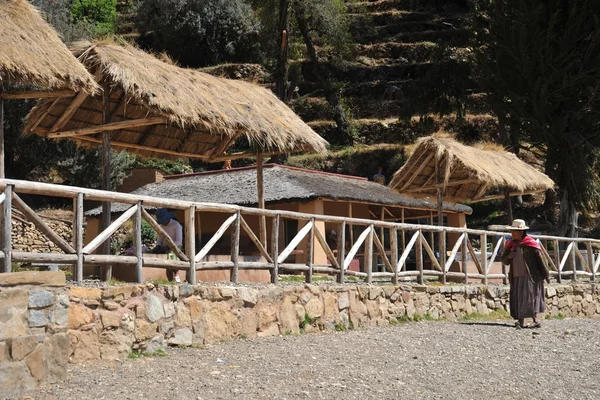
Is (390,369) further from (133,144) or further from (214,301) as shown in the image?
(133,144)

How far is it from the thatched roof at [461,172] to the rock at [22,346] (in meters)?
11.3

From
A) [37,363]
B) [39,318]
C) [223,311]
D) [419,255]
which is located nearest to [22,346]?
[37,363]

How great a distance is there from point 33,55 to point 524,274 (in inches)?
292

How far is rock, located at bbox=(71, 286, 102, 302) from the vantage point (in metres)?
6.66

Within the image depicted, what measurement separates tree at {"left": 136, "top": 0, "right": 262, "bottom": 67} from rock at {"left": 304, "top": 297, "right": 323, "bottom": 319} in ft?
123

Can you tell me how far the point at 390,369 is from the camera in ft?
25.6

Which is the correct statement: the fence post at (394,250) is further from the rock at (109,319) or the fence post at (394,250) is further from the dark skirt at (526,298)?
the rock at (109,319)

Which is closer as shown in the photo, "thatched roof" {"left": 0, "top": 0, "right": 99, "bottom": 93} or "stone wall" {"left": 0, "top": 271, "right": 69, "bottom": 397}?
"stone wall" {"left": 0, "top": 271, "right": 69, "bottom": 397}

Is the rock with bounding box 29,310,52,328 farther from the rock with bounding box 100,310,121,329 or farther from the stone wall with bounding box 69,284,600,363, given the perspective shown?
the rock with bounding box 100,310,121,329

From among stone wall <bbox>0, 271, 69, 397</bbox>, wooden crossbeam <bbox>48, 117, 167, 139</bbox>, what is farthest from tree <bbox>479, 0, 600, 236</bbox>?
stone wall <bbox>0, 271, 69, 397</bbox>

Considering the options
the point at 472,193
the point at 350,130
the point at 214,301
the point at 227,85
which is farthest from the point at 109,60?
the point at 350,130

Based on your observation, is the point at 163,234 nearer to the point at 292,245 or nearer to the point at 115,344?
the point at 115,344

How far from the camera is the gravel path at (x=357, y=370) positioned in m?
6.27

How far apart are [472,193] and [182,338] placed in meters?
12.8
